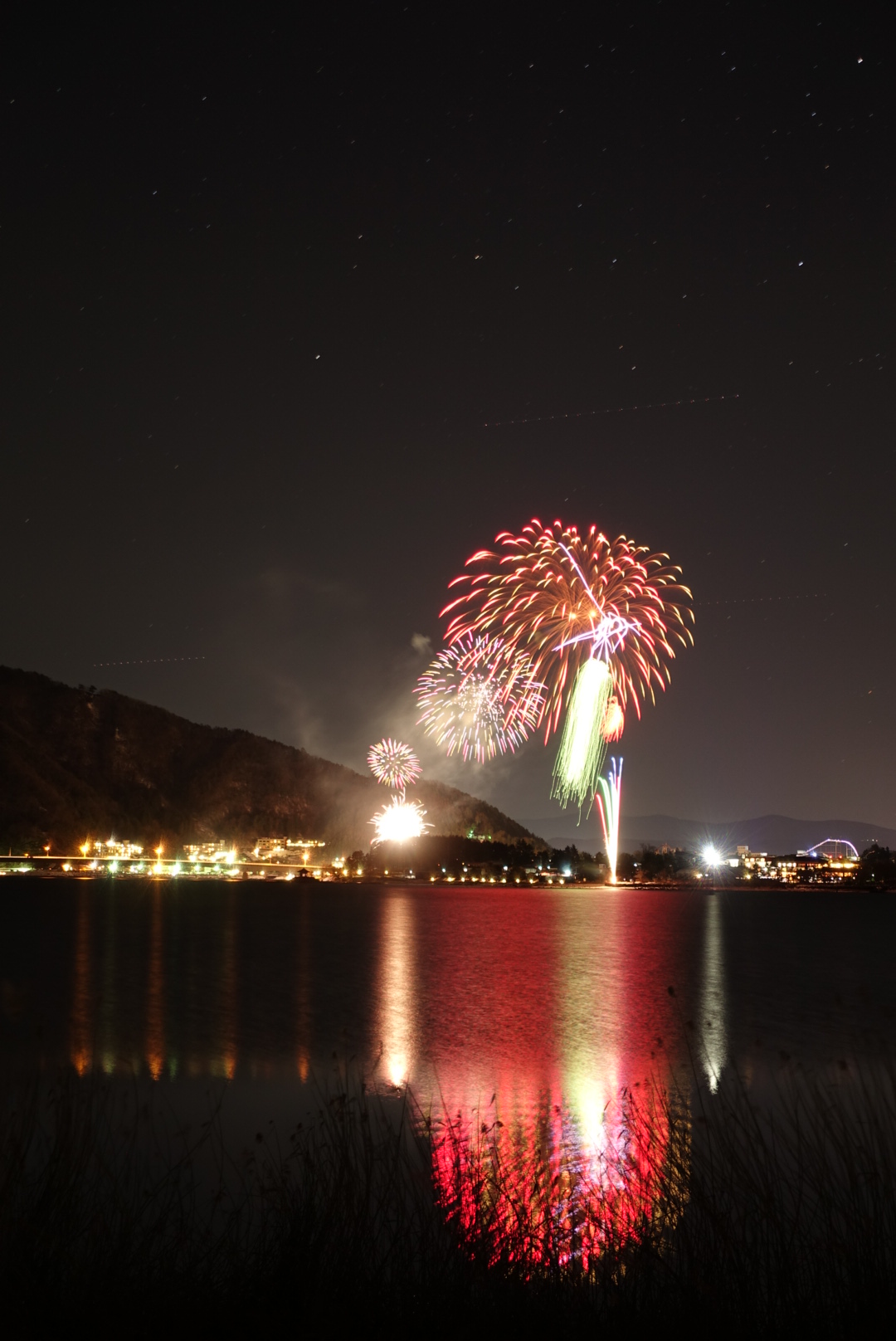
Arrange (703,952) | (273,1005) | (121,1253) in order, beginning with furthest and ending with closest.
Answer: (703,952)
(273,1005)
(121,1253)

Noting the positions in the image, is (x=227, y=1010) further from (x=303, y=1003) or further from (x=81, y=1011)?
(x=81, y=1011)

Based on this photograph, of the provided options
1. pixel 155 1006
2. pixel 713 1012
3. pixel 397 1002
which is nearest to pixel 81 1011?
pixel 155 1006

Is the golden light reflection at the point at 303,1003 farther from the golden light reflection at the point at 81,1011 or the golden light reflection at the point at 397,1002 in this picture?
the golden light reflection at the point at 81,1011

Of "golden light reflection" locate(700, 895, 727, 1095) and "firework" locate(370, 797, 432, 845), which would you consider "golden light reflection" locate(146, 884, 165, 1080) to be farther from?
"firework" locate(370, 797, 432, 845)

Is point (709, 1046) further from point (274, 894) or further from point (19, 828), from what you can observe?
point (19, 828)

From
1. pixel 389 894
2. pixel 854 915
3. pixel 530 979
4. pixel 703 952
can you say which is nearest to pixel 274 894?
pixel 389 894

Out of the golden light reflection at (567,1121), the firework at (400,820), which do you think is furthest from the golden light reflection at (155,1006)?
the firework at (400,820)

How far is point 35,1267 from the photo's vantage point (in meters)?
5.25

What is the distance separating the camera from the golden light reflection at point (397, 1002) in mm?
20609

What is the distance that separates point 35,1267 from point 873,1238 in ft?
14.5

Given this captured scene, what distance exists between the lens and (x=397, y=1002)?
33.4 m

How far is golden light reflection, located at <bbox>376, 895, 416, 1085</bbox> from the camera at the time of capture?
2061 cm

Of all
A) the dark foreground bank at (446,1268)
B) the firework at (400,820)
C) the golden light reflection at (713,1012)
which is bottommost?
the golden light reflection at (713,1012)

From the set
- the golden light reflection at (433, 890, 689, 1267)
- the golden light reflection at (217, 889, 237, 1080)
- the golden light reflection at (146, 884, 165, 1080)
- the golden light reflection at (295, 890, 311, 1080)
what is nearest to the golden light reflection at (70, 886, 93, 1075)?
the golden light reflection at (146, 884, 165, 1080)
